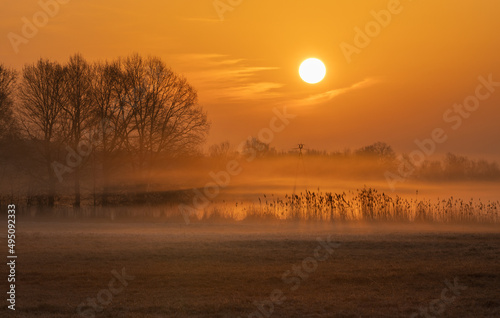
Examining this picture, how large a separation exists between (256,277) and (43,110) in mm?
34411

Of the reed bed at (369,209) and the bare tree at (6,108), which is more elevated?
the bare tree at (6,108)

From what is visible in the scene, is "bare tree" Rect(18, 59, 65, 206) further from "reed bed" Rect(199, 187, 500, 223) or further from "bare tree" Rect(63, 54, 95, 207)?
"reed bed" Rect(199, 187, 500, 223)

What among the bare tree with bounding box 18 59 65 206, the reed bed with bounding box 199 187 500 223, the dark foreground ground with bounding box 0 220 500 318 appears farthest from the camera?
the bare tree with bounding box 18 59 65 206

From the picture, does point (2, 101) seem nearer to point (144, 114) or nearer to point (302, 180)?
point (144, 114)

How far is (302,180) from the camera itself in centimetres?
7169

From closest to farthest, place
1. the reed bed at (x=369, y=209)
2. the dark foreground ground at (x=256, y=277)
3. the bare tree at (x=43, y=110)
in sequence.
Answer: the dark foreground ground at (x=256, y=277) < the reed bed at (x=369, y=209) < the bare tree at (x=43, y=110)

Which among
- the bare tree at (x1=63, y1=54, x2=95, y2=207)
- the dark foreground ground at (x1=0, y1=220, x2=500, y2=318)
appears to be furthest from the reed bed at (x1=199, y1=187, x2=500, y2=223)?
the bare tree at (x1=63, y1=54, x2=95, y2=207)

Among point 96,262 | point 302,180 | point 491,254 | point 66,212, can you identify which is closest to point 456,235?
point 491,254

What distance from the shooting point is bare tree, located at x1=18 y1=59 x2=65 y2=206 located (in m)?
45.8

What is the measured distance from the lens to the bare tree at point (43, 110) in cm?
4575

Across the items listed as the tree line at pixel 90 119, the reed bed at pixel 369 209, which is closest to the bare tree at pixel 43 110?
the tree line at pixel 90 119

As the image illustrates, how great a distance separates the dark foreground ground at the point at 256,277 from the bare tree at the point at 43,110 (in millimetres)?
23355

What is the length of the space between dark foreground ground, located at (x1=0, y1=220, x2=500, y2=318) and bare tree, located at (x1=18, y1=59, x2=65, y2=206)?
23355mm

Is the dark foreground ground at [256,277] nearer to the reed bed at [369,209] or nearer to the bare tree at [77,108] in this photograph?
the reed bed at [369,209]
